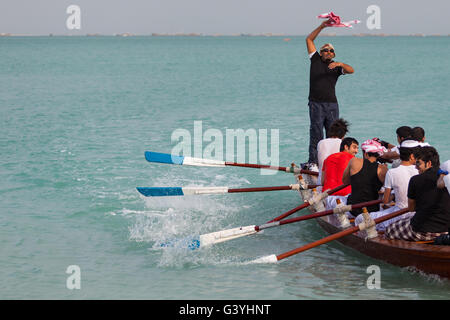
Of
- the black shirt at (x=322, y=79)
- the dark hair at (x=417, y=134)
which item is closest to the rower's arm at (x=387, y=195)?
the dark hair at (x=417, y=134)

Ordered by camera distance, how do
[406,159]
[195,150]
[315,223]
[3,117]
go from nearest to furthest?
[406,159] < [315,223] < [195,150] < [3,117]

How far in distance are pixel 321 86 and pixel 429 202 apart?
15.3 feet

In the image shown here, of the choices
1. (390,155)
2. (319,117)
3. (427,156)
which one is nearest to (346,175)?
(390,155)

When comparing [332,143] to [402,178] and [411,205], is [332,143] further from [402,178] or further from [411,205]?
[411,205]

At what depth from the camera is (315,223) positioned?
11500 mm

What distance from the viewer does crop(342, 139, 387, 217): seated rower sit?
8.81m

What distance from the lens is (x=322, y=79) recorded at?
11789mm

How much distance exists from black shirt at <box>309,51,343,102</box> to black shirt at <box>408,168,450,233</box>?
14.4 feet

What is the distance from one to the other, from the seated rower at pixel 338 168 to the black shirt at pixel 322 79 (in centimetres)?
219

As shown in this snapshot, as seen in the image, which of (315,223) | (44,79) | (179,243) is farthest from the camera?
(44,79)

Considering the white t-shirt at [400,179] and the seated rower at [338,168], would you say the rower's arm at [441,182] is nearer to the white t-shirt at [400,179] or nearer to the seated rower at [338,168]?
the white t-shirt at [400,179]
